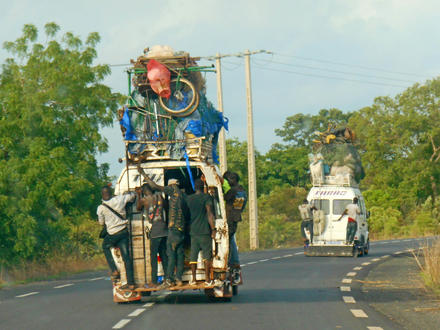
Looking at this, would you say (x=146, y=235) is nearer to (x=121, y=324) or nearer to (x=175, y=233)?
(x=175, y=233)

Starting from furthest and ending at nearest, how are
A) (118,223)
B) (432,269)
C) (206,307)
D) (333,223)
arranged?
(333,223) → (432,269) → (118,223) → (206,307)

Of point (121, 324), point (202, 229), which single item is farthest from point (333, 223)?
point (121, 324)

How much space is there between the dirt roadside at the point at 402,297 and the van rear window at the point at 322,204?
652cm

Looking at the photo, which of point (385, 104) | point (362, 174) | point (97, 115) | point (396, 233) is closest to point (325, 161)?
point (362, 174)

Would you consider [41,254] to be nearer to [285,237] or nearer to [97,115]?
[97,115]

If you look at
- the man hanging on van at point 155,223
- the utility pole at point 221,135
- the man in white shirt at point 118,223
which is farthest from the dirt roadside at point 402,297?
the utility pole at point 221,135

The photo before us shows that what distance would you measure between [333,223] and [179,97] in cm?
1521

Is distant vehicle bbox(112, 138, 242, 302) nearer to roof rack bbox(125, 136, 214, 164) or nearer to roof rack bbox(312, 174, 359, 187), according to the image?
roof rack bbox(125, 136, 214, 164)

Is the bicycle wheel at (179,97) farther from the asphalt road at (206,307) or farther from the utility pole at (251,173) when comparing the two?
the utility pole at (251,173)

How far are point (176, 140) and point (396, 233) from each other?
48.2 m

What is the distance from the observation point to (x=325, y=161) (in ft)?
109

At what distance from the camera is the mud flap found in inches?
1233

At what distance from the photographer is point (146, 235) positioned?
15.7 meters

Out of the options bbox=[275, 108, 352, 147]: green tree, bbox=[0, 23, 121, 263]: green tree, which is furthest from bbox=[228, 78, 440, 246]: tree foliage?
bbox=[0, 23, 121, 263]: green tree
